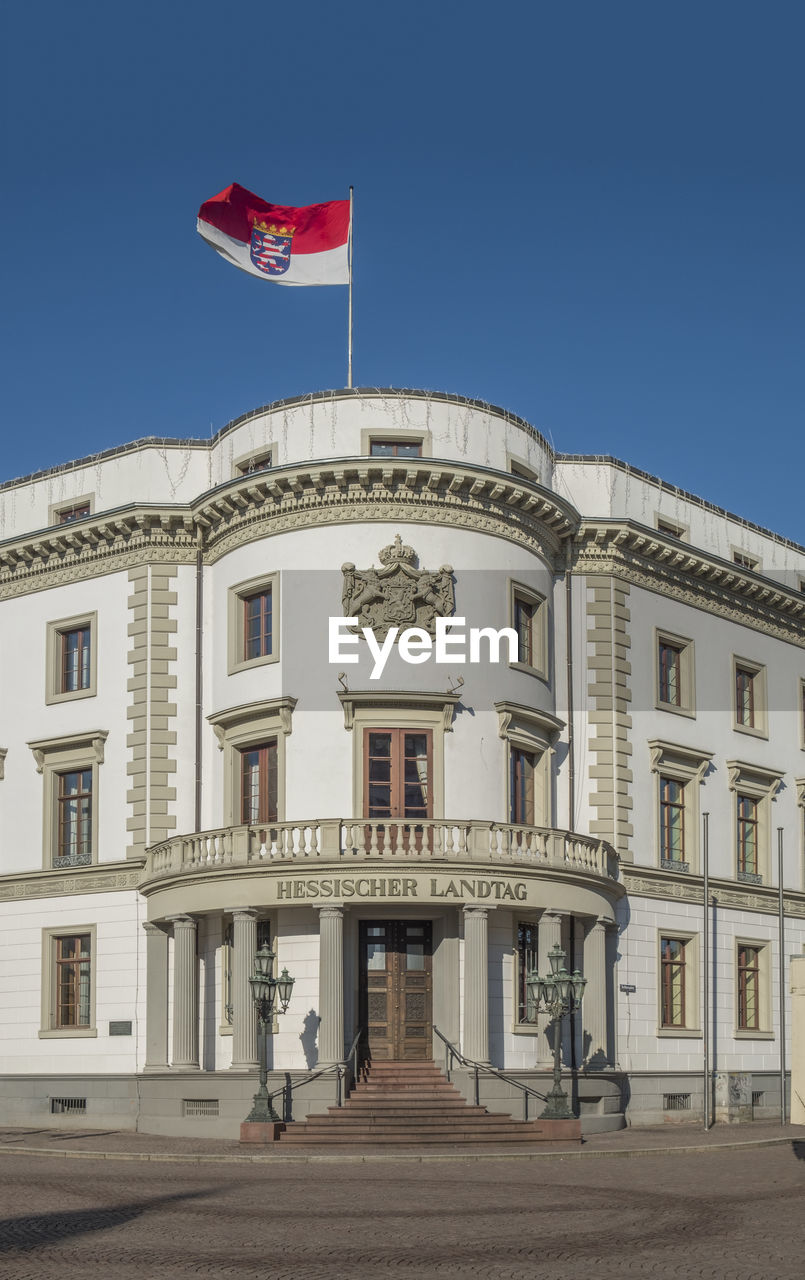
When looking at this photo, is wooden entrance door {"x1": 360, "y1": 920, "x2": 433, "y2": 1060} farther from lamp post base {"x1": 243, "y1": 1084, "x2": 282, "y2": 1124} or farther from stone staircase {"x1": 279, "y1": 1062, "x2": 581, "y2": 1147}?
lamp post base {"x1": 243, "y1": 1084, "x2": 282, "y2": 1124}

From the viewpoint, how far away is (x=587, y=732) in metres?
41.3

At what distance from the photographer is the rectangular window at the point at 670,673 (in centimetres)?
4383

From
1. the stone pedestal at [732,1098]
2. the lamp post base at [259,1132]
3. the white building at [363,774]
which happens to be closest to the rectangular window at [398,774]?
the white building at [363,774]

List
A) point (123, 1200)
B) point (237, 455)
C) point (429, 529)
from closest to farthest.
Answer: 1. point (123, 1200)
2. point (429, 529)
3. point (237, 455)

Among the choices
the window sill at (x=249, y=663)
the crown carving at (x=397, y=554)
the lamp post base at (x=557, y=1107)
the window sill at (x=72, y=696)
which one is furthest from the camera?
the window sill at (x=72, y=696)

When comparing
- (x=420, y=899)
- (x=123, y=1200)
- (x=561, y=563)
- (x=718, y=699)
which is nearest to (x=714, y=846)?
(x=718, y=699)

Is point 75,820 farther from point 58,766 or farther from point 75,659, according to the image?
point 75,659

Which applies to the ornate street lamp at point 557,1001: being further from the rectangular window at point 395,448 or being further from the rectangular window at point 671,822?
the rectangular window at point 395,448

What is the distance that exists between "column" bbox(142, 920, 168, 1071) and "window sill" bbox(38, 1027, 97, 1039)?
1.97 m

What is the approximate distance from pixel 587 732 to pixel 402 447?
868 centimetres

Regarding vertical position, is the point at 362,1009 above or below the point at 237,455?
below

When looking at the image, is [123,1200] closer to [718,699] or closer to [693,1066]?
[693,1066]

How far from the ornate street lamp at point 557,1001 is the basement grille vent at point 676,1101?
21.1 ft

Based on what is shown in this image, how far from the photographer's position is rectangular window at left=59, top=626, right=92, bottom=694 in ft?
139
